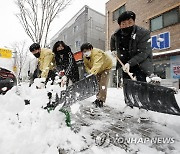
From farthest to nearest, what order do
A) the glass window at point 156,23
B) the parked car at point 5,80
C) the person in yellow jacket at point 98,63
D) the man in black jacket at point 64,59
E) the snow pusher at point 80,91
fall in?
the glass window at point 156,23 → the parked car at point 5,80 → the man in black jacket at point 64,59 → the person in yellow jacket at point 98,63 → the snow pusher at point 80,91

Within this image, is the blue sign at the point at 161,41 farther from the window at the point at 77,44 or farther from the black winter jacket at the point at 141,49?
the window at the point at 77,44

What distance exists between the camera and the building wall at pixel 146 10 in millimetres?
10977

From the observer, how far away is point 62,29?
2822cm

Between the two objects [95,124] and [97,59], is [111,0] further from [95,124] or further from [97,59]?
[95,124]

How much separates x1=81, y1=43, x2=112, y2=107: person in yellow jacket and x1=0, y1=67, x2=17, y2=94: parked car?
1.72m

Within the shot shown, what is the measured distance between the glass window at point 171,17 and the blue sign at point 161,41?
0.66 meters

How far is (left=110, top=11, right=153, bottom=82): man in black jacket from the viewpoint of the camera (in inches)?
122

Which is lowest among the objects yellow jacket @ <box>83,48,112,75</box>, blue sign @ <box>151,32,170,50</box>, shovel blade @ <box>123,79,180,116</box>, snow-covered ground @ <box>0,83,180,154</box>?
snow-covered ground @ <box>0,83,180,154</box>

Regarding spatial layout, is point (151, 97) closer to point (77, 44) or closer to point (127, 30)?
point (127, 30)

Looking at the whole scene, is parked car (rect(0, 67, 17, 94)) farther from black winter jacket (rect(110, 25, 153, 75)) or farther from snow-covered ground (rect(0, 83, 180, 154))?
black winter jacket (rect(110, 25, 153, 75))

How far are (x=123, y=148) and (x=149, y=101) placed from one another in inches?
32.8

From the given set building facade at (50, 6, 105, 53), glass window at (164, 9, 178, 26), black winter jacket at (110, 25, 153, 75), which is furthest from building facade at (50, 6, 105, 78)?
black winter jacket at (110, 25, 153, 75)

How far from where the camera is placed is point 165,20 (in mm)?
11531

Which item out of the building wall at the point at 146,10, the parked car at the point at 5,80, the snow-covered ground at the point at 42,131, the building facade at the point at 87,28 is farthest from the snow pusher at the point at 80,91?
the building facade at the point at 87,28
